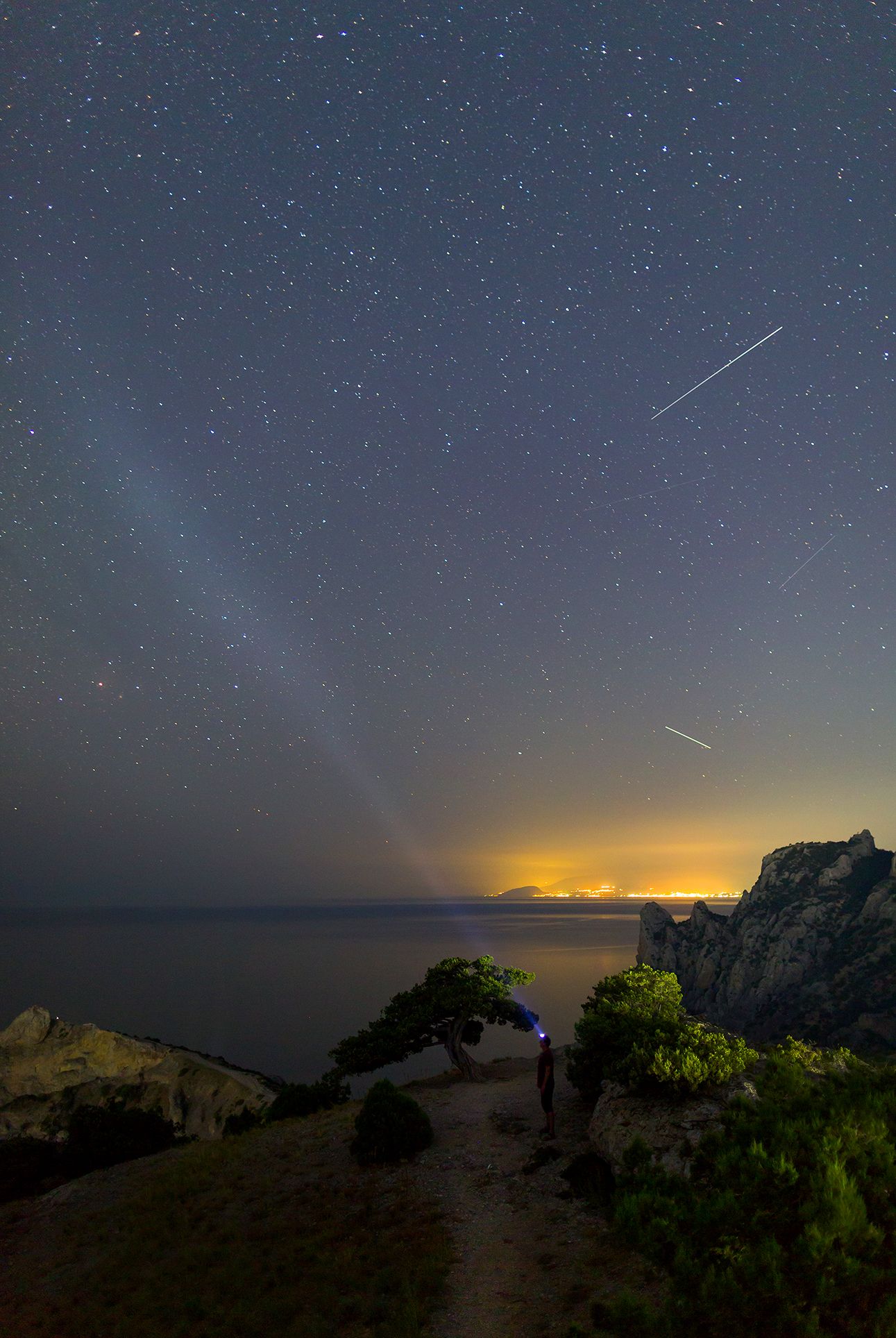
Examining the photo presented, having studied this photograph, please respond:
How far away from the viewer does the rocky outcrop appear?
12047 millimetres

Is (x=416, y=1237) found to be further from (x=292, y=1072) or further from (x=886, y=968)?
(x=886, y=968)

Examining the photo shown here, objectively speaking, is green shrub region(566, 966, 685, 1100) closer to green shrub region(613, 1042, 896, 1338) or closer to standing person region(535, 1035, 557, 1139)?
standing person region(535, 1035, 557, 1139)

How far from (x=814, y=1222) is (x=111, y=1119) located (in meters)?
29.2

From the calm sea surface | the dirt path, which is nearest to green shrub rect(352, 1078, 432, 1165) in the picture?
the dirt path

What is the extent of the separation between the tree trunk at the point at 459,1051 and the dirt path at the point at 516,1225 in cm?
759

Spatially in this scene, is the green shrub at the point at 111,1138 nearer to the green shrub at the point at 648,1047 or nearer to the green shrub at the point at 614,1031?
the green shrub at the point at 614,1031

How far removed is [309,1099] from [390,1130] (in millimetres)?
10752

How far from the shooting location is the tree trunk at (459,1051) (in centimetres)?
2852

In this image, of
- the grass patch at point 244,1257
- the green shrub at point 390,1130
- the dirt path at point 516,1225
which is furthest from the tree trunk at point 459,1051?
the green shrub at point 390,1130

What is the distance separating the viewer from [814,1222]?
26.9ft

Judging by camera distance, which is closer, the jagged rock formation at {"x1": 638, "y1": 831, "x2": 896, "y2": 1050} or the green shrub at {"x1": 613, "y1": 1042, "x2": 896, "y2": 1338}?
the green shrub at {"x1": 613, "y1": 1042, "x2": 896, "y2": 1338}

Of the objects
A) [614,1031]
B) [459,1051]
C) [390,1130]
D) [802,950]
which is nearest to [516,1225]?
[390,1130]

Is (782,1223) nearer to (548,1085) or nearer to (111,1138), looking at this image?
(548,1085)

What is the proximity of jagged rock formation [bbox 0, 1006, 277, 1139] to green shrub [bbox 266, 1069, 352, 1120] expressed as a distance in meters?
11.6
